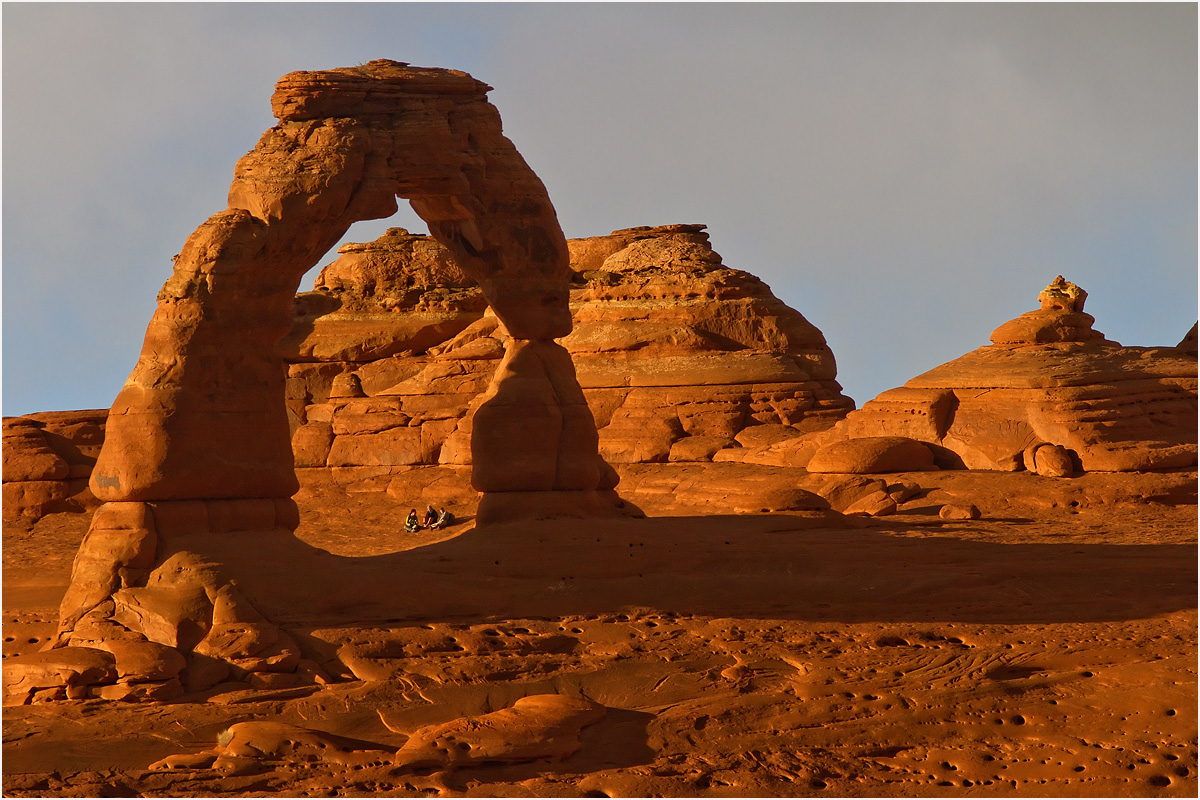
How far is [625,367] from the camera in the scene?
67.4ft

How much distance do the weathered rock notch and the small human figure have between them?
2.31 meters

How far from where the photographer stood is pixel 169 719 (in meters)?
8.12

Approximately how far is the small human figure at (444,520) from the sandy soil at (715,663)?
2.98 meters

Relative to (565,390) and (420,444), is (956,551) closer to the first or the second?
(565,390)

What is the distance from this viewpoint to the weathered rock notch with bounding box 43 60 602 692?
983 centimetres

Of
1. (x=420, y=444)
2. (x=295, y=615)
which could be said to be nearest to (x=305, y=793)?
(x=295, y=615)

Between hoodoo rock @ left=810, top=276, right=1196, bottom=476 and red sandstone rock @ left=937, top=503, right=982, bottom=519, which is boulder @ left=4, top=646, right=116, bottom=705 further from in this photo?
hoodoo rock @ left=810, top=276, right=1196, bottom=476

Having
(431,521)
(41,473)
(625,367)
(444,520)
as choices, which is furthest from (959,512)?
(41,473)

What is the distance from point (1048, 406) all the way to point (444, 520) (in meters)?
7.39

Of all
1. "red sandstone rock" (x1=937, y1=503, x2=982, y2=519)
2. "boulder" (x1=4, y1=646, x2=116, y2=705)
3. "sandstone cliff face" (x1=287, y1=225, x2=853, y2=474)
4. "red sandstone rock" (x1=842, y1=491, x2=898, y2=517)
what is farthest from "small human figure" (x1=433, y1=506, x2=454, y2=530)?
"boulder" (x1=4, y1=646, x2=116, y2=705)

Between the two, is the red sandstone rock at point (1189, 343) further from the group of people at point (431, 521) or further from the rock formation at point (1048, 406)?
the group of people at point (431, 521)

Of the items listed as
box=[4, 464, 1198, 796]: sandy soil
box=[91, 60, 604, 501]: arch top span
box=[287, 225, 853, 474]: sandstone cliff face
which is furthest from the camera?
box=[287, 225, 853, 474]: sandstone cliff face

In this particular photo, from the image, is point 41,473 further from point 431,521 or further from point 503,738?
point 503,738

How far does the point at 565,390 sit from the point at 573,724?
562 cm
